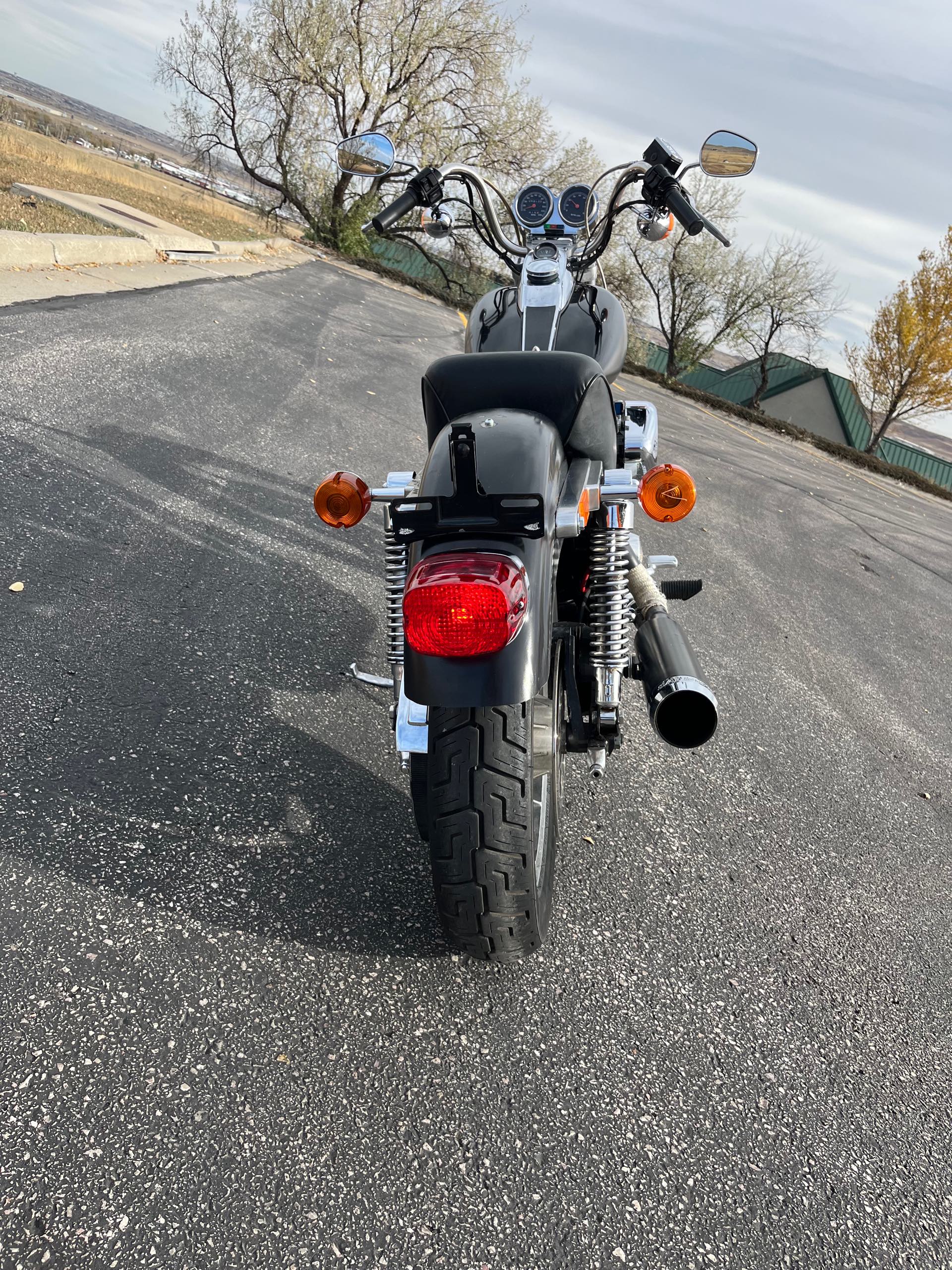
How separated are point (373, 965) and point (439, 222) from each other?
3038mm

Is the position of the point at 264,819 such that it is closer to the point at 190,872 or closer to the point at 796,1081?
the point at 190,872

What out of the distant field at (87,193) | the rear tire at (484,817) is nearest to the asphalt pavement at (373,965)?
the rear tire at (484,817)

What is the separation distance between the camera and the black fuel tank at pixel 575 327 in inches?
122

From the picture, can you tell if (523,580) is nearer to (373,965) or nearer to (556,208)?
(373,965)

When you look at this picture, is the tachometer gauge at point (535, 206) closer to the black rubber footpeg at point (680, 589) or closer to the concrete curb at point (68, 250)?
the black rubber footpeg at point (680, 589)

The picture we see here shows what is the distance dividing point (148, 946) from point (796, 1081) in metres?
1.58

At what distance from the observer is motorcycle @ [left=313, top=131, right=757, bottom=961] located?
176 centimetres

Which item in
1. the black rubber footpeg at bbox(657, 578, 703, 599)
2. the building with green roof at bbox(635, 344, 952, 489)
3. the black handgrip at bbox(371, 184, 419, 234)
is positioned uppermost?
the black handgrip at bbox(371, 184, 419, 234)

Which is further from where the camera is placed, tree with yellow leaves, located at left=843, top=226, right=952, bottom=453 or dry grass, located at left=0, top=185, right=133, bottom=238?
tree with yellow leaves, located at left=843, top=226, right=952, bottom=453

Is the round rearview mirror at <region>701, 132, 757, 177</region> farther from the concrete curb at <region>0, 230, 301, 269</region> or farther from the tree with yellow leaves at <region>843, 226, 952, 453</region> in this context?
Result: the tree with yellow leaves at <region>843, 226, 952, 453</region>

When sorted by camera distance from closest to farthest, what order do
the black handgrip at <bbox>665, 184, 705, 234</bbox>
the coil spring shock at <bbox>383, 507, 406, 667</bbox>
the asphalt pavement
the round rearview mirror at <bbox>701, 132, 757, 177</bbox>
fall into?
1. the asphalt pavement
2. the coil spring shock at <bbox>383, 507, 406, 667</bbox>
3. the black handgrip at <bbox>665, 184, 705, 234</bbox>
4. the round rearview mirror at <bbox>701, 132, 757, 177</bbox>

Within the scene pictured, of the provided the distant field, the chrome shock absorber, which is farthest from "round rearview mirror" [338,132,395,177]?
the distant field

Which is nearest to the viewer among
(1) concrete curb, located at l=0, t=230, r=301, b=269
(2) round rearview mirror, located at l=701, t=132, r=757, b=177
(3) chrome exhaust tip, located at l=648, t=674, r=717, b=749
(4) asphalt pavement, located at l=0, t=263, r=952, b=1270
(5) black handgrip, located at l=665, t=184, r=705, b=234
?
(4) asphalt pavement, located at l=0, t=263, r=952, b=1270

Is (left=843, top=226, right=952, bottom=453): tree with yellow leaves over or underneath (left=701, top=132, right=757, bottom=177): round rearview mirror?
underneath
